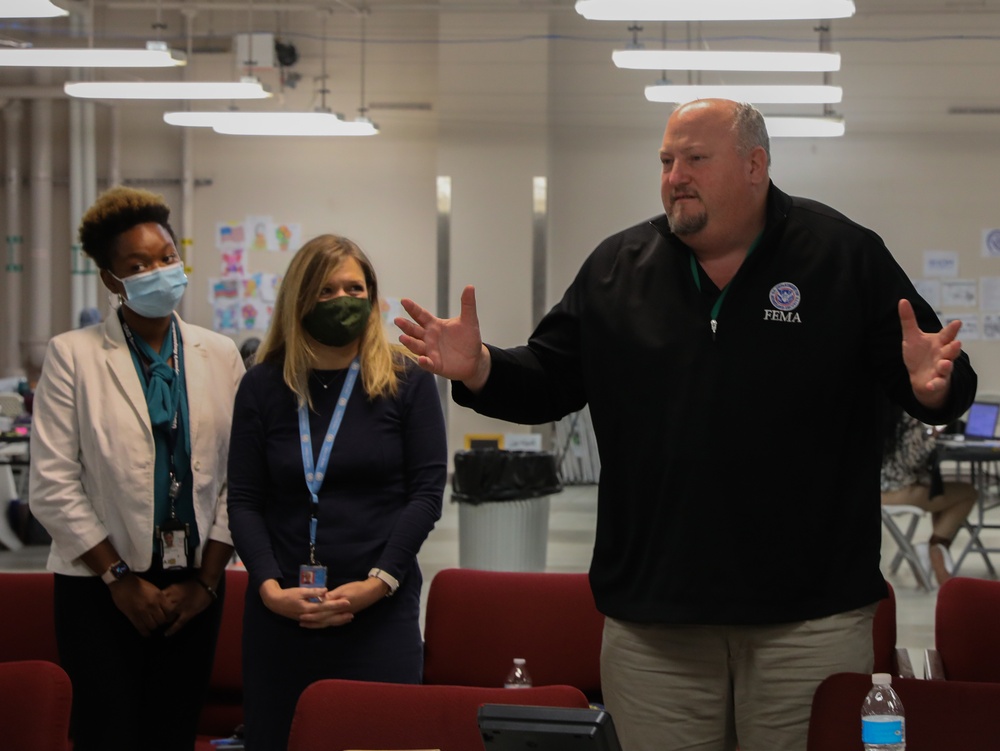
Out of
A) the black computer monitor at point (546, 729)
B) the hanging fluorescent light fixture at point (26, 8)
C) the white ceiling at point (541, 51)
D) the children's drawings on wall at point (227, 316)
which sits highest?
the white ceiling at point (541, 51)

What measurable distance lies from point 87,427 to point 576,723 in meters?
1.88

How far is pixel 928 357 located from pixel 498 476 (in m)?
5.12

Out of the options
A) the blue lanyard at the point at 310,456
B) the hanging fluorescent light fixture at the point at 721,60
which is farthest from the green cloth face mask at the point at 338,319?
the hanging fluorescent light fixture at the point at 721,60

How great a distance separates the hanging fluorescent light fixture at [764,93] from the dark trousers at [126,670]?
601cm

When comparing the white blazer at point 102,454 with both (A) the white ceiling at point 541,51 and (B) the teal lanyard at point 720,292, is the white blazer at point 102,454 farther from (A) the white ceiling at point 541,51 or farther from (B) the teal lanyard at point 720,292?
(A) the white ceiling at point 541,51

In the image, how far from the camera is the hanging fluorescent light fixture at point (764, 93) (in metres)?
8.09

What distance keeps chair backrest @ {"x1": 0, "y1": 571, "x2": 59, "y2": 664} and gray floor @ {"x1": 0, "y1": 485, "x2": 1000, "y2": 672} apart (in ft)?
11.4

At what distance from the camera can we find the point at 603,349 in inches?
84.2

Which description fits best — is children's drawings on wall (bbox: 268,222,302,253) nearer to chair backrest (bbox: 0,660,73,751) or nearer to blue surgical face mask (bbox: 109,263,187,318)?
blue surgical face mask (bbox: 109,263,187,318)

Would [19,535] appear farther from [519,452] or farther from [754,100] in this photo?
[754,100]

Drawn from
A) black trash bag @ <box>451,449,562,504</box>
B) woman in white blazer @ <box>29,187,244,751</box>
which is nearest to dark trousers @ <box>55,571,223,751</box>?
woman in white blazer @ <box>29,187,244,751</box>

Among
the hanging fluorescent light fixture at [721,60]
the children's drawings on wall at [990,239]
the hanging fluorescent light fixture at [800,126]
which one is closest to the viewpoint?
the hanging fluorescent light fixture at [721,60]

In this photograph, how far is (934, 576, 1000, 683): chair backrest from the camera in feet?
10.3

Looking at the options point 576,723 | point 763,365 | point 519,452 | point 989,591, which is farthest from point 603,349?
point 519,452
